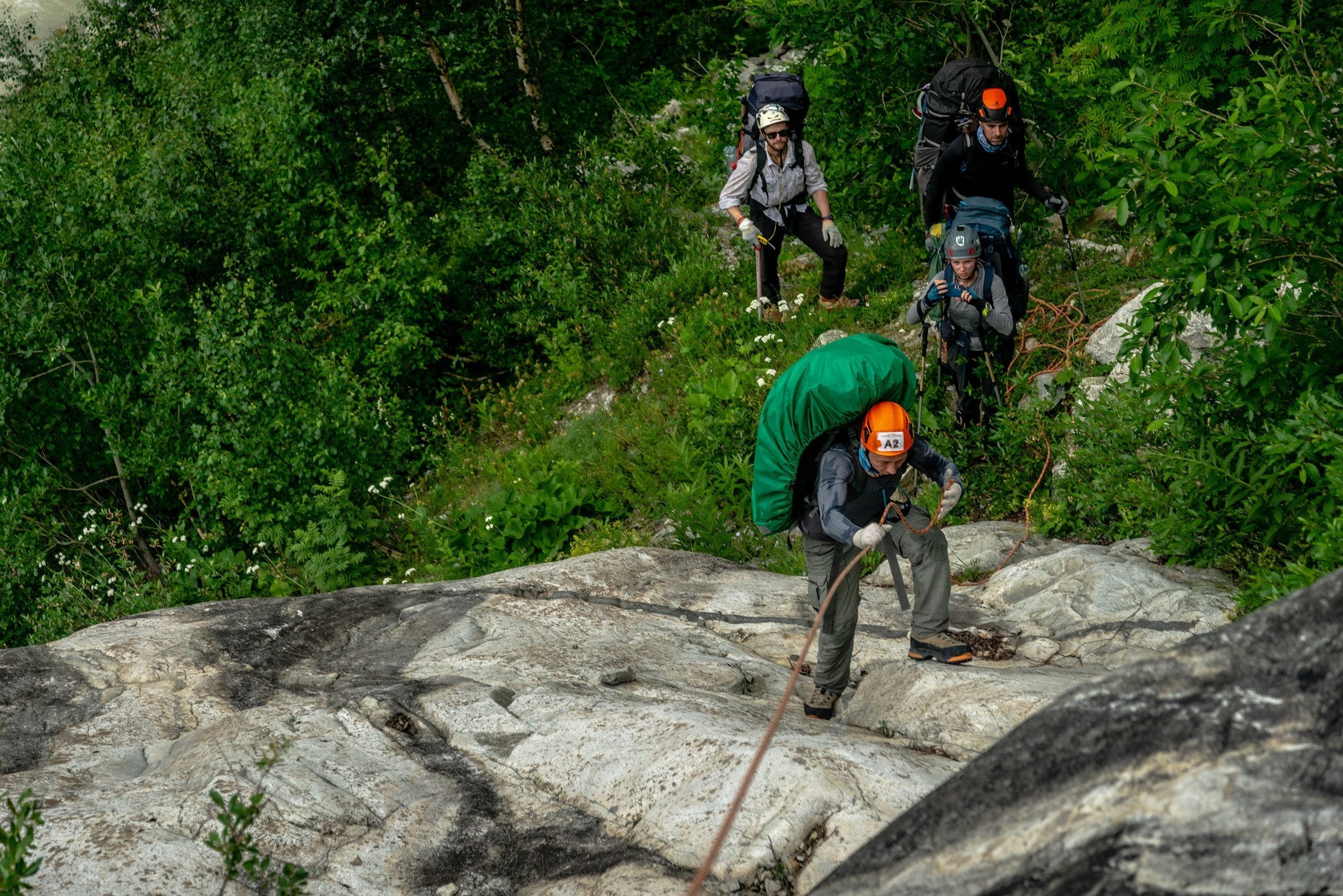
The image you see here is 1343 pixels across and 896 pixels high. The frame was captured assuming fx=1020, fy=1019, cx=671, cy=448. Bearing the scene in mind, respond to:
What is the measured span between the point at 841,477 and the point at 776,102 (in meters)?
6.31

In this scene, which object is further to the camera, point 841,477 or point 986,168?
point 986,168

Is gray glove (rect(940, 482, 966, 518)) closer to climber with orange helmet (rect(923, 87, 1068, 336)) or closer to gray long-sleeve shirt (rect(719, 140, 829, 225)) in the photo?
climber with orange helmet (rect(923, 87, 1068, 336))

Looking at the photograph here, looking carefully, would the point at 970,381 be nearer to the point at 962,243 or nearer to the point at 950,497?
the point at 962,243

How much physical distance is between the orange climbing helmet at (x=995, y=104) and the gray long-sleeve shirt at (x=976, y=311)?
146 centimetres

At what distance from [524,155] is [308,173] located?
157 inches

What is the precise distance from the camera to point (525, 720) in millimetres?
5633

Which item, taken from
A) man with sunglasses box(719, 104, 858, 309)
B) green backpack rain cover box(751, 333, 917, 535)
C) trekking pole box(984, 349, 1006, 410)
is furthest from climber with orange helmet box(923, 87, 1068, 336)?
green backpack rain cover box(751, 333, 917, 535)

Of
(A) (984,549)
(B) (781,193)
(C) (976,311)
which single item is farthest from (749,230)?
(A) (984,549)

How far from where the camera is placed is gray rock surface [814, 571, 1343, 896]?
2.49 m

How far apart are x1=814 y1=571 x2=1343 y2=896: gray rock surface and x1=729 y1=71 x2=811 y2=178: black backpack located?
8.93 meters

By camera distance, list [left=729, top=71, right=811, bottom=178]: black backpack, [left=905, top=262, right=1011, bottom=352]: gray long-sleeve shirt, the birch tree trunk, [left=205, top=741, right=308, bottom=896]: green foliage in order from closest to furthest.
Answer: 1. [left=205, top=741, right=308, bottom=896]: green foliage
2. [left=905, top=262, right=1011, bottom=352]: gray long-sleeve shirt
3. [left=729, top=71, right=811, bottom=178]: black backpack
4. the birch tree trunk

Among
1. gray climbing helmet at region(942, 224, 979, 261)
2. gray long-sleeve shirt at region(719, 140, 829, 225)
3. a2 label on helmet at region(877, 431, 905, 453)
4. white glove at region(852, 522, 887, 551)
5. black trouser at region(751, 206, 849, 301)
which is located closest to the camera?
white glove at region(852, 522, 887, 551)

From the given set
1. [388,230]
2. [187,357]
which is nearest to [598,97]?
[388,230]

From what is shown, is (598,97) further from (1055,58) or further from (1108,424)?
(1108,424)
